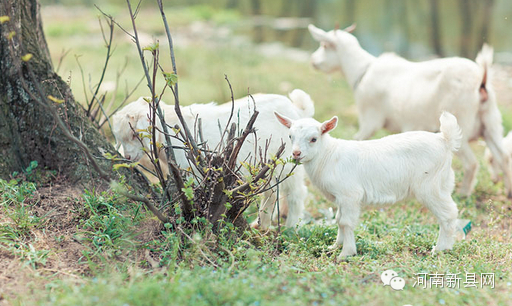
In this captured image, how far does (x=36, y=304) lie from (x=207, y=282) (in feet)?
2.98

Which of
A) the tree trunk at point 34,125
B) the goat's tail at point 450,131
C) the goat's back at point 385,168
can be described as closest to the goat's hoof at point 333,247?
the goat's back at point 385,168

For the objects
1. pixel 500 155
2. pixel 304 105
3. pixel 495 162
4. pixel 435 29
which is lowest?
pixel 495 162

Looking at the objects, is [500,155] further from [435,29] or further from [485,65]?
[435,29]

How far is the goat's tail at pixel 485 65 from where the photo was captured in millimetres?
6043

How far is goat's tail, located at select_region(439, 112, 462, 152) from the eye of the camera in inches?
163

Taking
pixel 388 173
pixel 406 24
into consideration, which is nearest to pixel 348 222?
pixel 388 173

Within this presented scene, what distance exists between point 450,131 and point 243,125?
169 centimetres

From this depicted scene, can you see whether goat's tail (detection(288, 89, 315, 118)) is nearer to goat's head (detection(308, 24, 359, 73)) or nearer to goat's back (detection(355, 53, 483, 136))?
goat's back (detection(355, 53, 483, 136))

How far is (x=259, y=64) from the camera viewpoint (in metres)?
14.6

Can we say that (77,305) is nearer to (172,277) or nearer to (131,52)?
(172,277)

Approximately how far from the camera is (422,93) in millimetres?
6469

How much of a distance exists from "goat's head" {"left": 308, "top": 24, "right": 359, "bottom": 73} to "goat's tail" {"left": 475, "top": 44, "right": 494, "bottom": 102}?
180 cm

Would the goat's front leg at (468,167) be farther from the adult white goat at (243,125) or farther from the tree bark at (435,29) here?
the tree bark at (435,29)

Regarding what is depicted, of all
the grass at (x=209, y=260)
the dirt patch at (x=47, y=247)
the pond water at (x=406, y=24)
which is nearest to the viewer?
the grass at (x=209, y=260)
